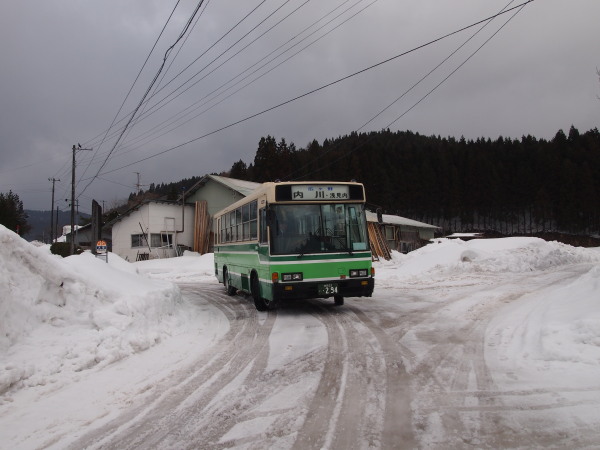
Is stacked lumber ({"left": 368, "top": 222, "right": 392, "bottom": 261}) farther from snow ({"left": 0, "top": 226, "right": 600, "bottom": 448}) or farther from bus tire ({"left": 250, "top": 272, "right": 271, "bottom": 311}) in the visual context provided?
bus tire ({"left": 250, "top": 272, "right": 271, "bottom": 311})

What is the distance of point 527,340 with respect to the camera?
257 inches

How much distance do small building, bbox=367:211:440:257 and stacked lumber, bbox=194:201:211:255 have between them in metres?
15.4

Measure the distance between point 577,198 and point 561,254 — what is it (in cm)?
5421

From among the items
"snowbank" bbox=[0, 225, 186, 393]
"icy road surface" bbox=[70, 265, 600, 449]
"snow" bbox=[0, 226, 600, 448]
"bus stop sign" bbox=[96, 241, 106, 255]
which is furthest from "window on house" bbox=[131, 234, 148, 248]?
"icy road surface" bbox=[70, 265, 600, 449]

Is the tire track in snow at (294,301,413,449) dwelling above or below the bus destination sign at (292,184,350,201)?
below

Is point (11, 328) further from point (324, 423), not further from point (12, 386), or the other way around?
point (324, 423)

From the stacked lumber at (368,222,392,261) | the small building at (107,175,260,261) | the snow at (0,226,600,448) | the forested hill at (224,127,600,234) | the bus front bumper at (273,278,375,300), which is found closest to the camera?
the snow at (0,226,600,448)

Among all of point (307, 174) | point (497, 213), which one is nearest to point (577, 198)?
point (497, 213)

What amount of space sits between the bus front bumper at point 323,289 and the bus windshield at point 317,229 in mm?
728

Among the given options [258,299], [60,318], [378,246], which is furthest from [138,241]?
[60,318]

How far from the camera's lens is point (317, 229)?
9742 mm

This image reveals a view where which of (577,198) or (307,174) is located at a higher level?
(307,174)

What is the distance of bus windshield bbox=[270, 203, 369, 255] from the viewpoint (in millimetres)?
9539

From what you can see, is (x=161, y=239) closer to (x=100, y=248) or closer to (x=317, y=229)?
(x=100, y=248)
